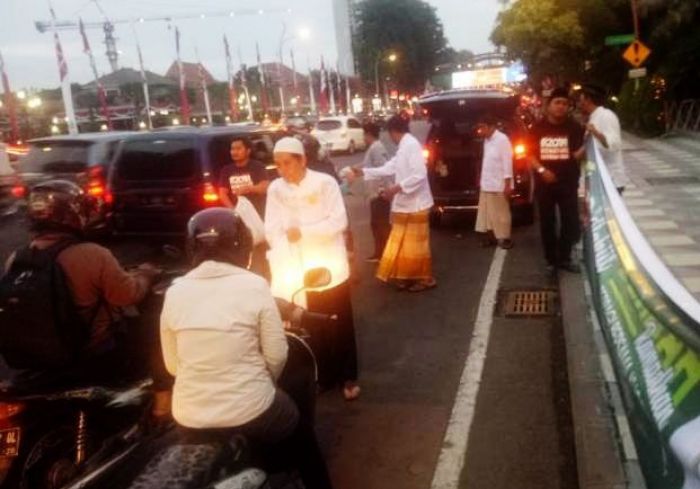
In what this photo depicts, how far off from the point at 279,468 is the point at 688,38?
1041 inches

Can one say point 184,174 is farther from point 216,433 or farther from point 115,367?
point 216,433

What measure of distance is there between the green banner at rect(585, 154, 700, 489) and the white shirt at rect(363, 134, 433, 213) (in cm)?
293

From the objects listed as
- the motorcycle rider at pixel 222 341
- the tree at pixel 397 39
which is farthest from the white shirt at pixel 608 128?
the tree at pixel 397 39

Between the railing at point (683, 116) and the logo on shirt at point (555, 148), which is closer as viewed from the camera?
the logo on shirt at point (555, 148)

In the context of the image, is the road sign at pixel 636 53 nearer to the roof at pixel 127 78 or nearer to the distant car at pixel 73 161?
the distant car at pixel 73 161

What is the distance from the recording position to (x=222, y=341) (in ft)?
8.98

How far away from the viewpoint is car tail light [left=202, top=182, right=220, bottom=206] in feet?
30.5

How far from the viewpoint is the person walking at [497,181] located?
920cm

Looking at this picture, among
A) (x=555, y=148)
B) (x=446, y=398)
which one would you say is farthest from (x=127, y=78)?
(x=446, y=398)

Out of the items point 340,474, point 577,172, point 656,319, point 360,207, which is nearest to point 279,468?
point 340,474

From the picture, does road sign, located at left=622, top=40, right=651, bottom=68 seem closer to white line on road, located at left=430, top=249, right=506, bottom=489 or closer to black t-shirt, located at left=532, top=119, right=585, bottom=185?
black t-shirt, located at left=532, top=119, right=585, bottom=185

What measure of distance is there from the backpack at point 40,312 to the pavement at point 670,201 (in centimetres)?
558

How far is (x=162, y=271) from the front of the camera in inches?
155

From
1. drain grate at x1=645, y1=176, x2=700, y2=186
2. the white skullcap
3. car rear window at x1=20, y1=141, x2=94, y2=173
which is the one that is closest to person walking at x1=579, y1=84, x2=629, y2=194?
the white skullcap
